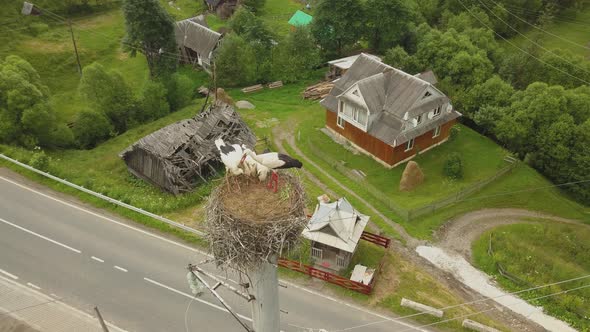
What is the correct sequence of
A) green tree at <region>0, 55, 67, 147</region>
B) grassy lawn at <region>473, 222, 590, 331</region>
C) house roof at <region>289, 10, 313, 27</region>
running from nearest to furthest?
grassy lawn at <region>473, 222, 590, 331</region> < green tree at <region>0, 55, 67, 147</region> < house roof at <region>289, 10, 313, 27</region>

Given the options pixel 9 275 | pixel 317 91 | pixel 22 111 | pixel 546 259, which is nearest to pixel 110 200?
pixel 9 275

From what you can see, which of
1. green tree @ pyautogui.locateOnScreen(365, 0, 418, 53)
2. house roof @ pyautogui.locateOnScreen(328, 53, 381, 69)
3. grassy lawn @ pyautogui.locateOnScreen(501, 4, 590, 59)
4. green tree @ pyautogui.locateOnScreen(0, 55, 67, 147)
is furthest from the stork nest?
grassy lawn @ pyautogui.locateOnScreen(501, 4, 590, 59)

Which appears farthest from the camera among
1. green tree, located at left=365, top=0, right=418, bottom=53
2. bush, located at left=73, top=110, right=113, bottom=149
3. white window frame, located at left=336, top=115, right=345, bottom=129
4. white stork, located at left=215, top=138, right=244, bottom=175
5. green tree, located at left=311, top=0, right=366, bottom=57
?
green tree, located at left=365, top=0, right=418, bottom=53

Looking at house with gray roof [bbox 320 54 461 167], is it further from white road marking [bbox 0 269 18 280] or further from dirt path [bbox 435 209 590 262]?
white road marking [bbox 0 269 18 280]

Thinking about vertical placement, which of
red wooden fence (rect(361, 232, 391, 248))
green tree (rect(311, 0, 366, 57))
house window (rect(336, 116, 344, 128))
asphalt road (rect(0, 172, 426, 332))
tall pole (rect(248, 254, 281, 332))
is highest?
tall pole (rect(248, 254, 281, 332))

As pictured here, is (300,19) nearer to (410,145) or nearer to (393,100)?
(393,100)

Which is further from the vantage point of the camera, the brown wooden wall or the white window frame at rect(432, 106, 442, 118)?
the white window frame at rect(432, 106, 442, 118)
